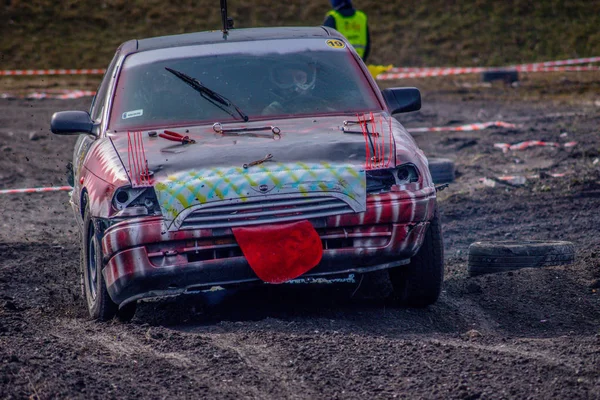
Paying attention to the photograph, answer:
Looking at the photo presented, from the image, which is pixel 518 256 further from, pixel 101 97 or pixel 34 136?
pixel 34 136

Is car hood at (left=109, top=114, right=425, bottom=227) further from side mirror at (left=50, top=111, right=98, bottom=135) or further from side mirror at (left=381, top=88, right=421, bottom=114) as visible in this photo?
side mirror at (left=381, top=88, right=421, bottom=114)

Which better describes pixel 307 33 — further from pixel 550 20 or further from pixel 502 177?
pixel 550 20

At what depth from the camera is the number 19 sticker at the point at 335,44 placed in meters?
7.67

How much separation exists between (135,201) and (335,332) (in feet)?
4.45

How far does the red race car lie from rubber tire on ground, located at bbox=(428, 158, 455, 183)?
15.6 ft

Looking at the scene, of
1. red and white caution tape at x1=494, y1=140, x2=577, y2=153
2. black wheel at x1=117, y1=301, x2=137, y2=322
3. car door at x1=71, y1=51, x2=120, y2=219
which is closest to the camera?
black wheel at x1=117, y1=301, x2=137, y2=322

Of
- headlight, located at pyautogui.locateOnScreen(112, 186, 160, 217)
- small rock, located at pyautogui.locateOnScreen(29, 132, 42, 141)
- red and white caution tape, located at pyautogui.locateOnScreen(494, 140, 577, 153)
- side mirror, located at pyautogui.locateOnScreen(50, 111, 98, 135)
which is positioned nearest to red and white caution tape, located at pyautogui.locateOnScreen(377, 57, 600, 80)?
red and white caution tape, located at pyautogui.locateOnScreen(494, 140, 577, 153)

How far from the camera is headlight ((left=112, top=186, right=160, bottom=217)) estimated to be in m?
5.79

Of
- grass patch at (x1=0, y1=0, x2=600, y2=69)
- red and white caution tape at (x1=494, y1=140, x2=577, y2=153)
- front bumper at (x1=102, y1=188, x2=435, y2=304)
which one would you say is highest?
front bumper at (x1=102, y1=188, x2=435, y2=304)

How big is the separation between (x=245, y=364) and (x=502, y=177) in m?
7.65

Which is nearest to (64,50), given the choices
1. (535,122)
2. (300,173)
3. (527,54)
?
(527,54)

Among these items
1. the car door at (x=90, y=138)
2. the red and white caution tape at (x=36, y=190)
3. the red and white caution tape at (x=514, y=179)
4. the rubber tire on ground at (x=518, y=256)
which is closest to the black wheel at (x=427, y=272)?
the rubber tire on ground at (x=518, y=256)

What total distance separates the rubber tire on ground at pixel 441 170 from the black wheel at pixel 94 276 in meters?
5.76

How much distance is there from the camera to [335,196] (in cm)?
580
